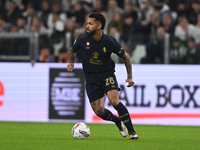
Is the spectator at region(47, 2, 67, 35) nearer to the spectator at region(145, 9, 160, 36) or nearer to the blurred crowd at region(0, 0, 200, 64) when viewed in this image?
the blurred crowd at region(0, 0, 200, 64)

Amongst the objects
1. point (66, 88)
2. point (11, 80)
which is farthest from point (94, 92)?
point (11, 80)

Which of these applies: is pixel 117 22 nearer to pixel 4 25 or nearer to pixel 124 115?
pixel 4 25

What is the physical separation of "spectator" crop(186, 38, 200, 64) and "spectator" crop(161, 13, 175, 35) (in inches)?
49.7

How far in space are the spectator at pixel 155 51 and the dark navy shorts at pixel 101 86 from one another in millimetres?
4616

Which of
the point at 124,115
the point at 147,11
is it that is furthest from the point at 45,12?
the point at 124,115

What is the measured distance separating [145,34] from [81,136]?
19.9ft

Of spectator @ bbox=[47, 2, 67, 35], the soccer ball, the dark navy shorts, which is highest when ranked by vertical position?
spectator @ bbox=[47, 2, 67, 35]

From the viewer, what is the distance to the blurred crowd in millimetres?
11555

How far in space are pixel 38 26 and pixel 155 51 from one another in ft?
14.5

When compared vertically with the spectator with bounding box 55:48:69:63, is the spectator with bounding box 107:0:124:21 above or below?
above

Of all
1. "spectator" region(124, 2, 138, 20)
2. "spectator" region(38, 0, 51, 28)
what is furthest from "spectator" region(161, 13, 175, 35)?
"spectator" region(38, 0, 51, 28)

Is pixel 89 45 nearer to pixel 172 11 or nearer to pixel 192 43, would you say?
pixel 192 43

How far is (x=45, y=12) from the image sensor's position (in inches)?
585

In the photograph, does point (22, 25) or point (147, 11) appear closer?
point (147, 11)
